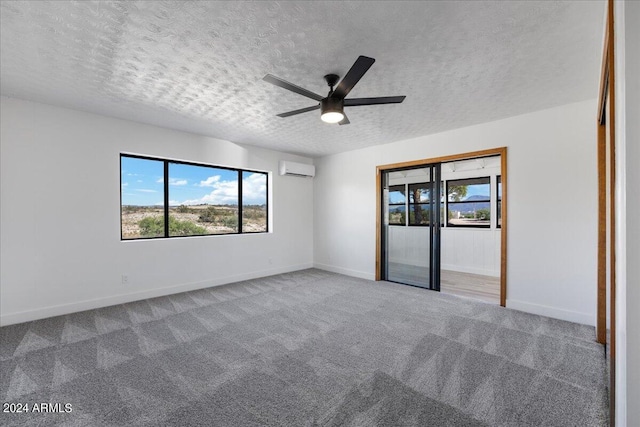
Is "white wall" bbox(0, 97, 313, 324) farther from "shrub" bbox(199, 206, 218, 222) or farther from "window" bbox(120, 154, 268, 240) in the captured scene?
"shrub" bbox(199, 206, 218, 222)

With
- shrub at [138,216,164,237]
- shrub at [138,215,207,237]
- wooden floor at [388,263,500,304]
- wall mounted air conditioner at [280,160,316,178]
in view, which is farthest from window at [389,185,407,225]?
shrub at [138,216,164,237]

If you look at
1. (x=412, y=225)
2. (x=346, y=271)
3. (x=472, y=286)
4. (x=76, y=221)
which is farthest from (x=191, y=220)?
(x=472, y=286)

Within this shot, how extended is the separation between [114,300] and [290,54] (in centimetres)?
389

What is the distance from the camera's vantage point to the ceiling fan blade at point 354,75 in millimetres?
1868

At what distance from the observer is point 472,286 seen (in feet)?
15.9

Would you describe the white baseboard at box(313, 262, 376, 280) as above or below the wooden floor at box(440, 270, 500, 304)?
above

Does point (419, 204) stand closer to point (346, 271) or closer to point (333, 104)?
point (346, 271)

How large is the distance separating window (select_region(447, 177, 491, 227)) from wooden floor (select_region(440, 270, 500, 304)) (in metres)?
1.18

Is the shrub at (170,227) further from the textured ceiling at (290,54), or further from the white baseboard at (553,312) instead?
the white baseboard at (553,312)

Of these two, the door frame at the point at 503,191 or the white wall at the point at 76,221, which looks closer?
the white wall at the point at 76,221

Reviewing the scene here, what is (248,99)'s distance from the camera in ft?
10.4

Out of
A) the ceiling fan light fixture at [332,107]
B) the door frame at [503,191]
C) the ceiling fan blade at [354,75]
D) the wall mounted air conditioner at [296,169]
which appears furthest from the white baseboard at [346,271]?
the ceiling fan blade at [354,75]

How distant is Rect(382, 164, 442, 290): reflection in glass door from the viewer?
4598mm

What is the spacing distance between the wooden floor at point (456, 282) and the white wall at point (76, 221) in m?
3.24
